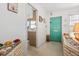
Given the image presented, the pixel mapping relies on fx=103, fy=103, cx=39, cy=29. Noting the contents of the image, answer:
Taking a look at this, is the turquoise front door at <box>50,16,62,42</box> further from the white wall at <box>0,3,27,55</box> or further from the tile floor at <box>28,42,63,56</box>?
the white wall at <box>0,3,27,55</box>

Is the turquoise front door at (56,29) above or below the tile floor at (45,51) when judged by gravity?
above

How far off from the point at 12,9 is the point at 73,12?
4981mm

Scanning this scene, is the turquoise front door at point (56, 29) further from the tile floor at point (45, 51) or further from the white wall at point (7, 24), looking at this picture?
the white wall at point (7, 24)

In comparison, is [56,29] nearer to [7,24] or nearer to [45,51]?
[45,51]

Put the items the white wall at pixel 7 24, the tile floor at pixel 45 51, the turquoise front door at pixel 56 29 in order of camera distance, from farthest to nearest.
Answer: the turquoise front door at pixel 56 29
the tile floor at pixel 45 51
the white wall at pixel 7 24

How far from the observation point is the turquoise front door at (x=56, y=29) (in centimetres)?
690

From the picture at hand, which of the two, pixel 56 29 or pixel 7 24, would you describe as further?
pixel 56 29

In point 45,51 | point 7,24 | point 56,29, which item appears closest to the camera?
point 7,24

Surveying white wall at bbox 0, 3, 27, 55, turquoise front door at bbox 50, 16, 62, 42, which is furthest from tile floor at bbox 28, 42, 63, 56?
turquoise front door at bbox 50, 16, 62, 42

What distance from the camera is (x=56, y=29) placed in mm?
7023

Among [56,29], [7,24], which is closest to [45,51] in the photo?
[7,24]

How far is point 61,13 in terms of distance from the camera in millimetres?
6809

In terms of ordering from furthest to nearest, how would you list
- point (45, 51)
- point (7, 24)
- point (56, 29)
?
point (56, 29), point (45, 51), point (7, 24)

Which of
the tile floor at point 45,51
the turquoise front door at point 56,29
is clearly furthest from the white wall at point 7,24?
the turquoise front door at point 56,29
